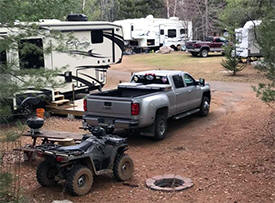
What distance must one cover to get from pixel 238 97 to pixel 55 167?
11547 mm

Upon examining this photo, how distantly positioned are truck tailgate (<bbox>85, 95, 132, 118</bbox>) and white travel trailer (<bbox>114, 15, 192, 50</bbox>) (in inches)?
1188

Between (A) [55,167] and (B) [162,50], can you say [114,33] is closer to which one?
(A) [55,167]

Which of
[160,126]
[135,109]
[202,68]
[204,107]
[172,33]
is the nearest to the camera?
[135,109]

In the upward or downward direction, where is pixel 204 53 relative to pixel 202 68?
upward

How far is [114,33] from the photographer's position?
Answer: 17.1 metres

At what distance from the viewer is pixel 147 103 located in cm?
997

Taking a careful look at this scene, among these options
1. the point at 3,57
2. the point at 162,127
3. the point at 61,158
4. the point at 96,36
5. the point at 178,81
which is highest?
the point at 96,36

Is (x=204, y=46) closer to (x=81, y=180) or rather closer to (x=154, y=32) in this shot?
(x=154, y=32)

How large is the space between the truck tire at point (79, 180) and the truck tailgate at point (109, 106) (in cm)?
294

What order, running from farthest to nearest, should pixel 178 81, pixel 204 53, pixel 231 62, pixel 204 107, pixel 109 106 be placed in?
pixel 204 53
pixel 231 62
pixel 204 107
pixel 178 81
pixel 109 106

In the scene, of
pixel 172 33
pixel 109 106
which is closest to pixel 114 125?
pixel 109 106

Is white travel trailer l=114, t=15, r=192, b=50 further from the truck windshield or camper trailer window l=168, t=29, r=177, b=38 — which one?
the truck windshield

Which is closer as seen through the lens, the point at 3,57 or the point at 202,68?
the point at 3,57

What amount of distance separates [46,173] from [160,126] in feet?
13.0
